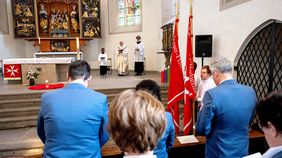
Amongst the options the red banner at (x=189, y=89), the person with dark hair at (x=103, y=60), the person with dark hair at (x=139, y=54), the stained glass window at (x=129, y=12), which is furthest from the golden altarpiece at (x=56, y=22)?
the red banner at (x=189, y=89)

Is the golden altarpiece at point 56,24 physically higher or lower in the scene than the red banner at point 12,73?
higher

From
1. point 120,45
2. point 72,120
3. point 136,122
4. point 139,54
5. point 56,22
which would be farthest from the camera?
point 56,22

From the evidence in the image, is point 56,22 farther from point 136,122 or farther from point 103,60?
point 136,122

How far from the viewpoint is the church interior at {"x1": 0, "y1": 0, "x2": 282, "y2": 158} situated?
3998mm

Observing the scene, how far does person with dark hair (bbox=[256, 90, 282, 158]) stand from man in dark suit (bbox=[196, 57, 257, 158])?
2.88 ft

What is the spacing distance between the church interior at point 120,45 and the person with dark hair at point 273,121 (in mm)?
1677

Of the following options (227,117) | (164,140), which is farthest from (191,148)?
(164,140)

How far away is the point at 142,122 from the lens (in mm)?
942

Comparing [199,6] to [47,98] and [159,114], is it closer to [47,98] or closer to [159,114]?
[47,98]

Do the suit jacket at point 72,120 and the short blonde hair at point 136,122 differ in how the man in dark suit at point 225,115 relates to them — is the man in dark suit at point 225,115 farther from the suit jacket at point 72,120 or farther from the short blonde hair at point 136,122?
the short blonde hair at point 136,122

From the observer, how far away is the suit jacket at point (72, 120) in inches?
64.4

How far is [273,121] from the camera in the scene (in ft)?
3.48

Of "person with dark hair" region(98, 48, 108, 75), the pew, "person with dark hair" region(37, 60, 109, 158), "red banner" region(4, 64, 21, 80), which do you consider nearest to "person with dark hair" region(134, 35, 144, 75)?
"person with dark hair" region(98, 48, 108, 75)

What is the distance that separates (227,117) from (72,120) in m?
1.22
